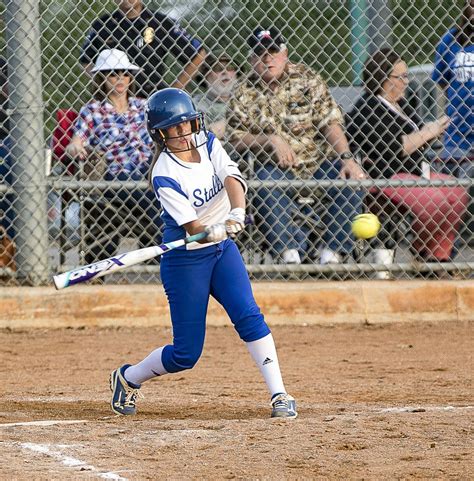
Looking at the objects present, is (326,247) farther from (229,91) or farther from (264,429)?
(264,429)

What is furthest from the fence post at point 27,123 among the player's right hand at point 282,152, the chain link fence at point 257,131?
the player's right hand at point 282,152

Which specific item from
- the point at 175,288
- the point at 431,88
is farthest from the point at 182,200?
the point at 431,88

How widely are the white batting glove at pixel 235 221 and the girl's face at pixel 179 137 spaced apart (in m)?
0.40

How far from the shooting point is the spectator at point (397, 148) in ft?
25.5

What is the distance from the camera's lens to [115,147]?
7.71 metres

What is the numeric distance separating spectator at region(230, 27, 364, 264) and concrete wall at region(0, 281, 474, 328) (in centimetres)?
40

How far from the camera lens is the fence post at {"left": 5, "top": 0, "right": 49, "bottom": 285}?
7574mm

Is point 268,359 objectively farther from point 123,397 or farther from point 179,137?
point 179,137

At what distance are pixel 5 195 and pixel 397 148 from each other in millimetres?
2862

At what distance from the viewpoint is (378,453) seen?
390cm

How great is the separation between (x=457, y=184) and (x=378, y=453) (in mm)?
4176

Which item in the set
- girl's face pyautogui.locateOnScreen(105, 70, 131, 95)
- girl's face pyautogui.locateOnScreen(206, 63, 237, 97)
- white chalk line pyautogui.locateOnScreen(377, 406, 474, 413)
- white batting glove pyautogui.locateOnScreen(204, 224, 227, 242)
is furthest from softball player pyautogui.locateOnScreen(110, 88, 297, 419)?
girl's face pyautogui.locateOnScreen(206, 63, 237, 97)

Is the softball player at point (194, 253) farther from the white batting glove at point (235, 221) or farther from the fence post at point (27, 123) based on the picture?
the fence post at point (27, 123)

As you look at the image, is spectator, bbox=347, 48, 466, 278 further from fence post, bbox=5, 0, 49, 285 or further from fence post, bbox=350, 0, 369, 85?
fence post, bbox=5, 0, 49, 285
